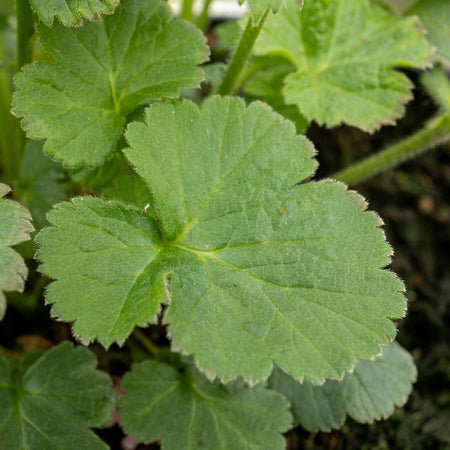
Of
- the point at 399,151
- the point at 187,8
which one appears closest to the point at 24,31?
the point at 187,8

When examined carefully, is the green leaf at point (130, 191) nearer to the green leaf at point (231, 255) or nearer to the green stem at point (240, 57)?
the green leaf at point (231, 255)

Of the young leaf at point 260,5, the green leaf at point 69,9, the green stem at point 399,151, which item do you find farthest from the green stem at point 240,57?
the green stem at point 399,151

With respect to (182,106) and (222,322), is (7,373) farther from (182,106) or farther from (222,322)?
(182,106)

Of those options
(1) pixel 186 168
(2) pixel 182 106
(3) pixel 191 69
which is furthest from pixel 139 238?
(3) pixel 191 69

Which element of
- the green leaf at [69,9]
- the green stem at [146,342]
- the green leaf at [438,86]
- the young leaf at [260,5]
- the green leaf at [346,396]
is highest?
the young leaf at [260,5]

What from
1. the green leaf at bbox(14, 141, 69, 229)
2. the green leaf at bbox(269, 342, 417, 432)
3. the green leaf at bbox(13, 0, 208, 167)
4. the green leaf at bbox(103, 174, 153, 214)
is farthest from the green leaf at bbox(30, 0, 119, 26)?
the green leaf at bbox(269, 342, 417, 432)

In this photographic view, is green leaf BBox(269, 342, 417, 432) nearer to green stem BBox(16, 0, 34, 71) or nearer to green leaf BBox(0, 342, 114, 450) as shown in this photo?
green leaf BBox(0, 342, 114, 450)

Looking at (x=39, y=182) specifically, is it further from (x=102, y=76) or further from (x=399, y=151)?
(x=399, y=151)
